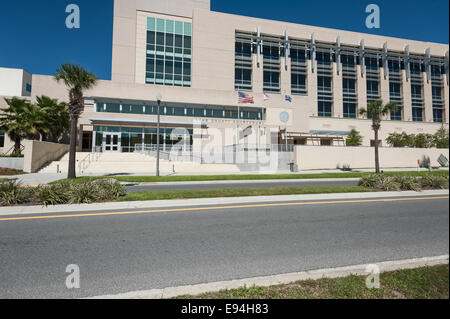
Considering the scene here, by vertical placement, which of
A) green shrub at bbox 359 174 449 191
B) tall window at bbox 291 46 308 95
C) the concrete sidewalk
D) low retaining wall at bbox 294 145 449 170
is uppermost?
tall window at bbox 291 46 308 95

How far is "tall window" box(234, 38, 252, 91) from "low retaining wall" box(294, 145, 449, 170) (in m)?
23.7

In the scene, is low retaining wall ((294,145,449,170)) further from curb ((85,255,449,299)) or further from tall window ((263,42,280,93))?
curb ((85,255,449,299))

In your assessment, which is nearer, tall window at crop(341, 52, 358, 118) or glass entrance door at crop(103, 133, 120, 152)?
glass entrance door at crop(103, 133, 120, 152)

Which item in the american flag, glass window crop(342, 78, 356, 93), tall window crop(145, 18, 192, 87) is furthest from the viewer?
glass window crop(342, 78, 356, 93)

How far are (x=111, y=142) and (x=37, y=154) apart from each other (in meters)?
12.9

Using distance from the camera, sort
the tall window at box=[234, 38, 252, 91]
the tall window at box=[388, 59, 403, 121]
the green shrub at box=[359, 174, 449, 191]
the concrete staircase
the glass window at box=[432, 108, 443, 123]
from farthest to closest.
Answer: the glass window at box=[432, 108, 443, 123]
the tall window at box=[388, 59, 403, 121]
the tall window at box=[234, 38, 252, 91]
the concrete staircase
the green shrub at box=[359, 174, 449, 191]

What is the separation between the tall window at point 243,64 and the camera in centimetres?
4603

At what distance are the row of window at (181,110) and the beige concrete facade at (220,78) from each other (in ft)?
2.77

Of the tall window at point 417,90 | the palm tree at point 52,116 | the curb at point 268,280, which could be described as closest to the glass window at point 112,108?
the palm tree at point 52,116

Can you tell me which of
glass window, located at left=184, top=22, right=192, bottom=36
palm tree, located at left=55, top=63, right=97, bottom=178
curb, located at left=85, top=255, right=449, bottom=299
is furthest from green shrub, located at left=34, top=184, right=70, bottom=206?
glass window, located at left=184, top=22, right=192, bottom=36

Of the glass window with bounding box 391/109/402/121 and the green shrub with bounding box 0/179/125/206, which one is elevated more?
the glass window with bounding box 391/109/402/121

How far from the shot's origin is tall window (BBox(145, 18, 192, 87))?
4250cm

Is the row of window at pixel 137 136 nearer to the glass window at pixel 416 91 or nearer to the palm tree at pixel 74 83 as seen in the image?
the palm tree at pixel 74 83

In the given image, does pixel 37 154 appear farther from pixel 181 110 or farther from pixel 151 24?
pixel 151 24
